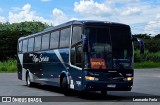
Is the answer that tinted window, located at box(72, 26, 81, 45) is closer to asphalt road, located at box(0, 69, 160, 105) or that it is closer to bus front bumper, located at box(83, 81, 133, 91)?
bus front bumper, located at box(83, 81, 133, 91)

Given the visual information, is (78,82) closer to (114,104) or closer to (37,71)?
(114,104)

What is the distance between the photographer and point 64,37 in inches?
713

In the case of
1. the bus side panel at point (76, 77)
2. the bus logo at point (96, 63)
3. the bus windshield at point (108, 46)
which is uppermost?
the bus windshield at point (108, 46)

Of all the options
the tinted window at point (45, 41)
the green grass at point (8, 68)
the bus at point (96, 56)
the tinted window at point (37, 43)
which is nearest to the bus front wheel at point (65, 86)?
the bus at point (96, 56)

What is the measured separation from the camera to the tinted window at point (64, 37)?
Result: 17.6 meters

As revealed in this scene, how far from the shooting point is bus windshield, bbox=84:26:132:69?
15531 millimetres

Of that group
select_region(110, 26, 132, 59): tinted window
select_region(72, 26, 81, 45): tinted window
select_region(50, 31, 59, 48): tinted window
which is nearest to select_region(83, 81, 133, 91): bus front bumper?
select_region(110, 26, 132, 59): tinted window

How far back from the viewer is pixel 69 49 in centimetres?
1719

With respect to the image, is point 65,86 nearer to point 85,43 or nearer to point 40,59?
point 85,43

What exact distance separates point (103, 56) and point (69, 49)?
2128 mm

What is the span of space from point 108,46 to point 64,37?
2960 mm

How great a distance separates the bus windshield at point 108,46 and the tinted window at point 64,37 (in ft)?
6.21

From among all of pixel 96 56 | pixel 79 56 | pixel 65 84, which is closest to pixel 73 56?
pixel 79 56

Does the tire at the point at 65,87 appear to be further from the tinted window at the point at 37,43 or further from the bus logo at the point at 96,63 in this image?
the tinted window at the point at 37,43
